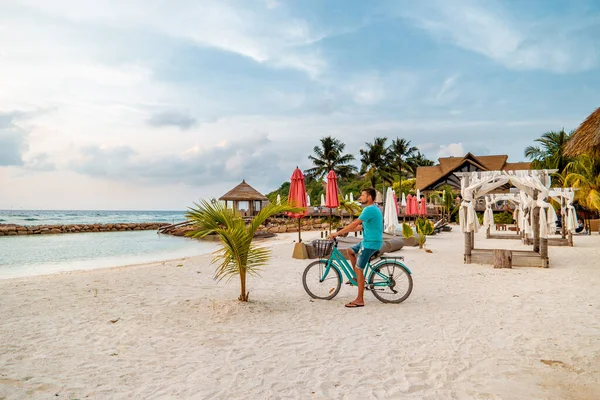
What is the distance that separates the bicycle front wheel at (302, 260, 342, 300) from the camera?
251 inches

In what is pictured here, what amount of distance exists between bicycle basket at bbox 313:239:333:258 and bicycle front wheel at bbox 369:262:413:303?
4472 millimetres

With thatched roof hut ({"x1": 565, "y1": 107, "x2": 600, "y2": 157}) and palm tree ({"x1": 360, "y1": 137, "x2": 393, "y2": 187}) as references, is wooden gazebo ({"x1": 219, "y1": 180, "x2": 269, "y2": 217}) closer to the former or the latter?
palm tree ({"x1": 360, "y1": 137, "x2": 393, "y2": 187})

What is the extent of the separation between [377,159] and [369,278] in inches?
1691

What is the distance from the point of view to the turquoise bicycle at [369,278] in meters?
6.11

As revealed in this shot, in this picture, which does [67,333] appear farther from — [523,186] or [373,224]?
[523,186]

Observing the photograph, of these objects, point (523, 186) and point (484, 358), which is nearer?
point (484, 358)

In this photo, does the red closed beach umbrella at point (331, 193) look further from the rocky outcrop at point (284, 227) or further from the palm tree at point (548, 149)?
the palm tree at point (548, 149)

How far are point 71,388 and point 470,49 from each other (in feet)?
46.9

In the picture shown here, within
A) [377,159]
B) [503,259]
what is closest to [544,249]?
[503,259]

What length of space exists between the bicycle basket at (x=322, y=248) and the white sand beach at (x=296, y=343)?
3.43 metres

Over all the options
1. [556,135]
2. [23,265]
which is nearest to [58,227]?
[23,265]

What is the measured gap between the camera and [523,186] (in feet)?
35.3

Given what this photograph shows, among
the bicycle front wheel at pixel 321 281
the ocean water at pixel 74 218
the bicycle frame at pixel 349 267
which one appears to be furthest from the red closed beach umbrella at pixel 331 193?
the ocean water at pixel 74 218

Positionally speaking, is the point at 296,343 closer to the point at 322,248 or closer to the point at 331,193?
the point at 322,248
